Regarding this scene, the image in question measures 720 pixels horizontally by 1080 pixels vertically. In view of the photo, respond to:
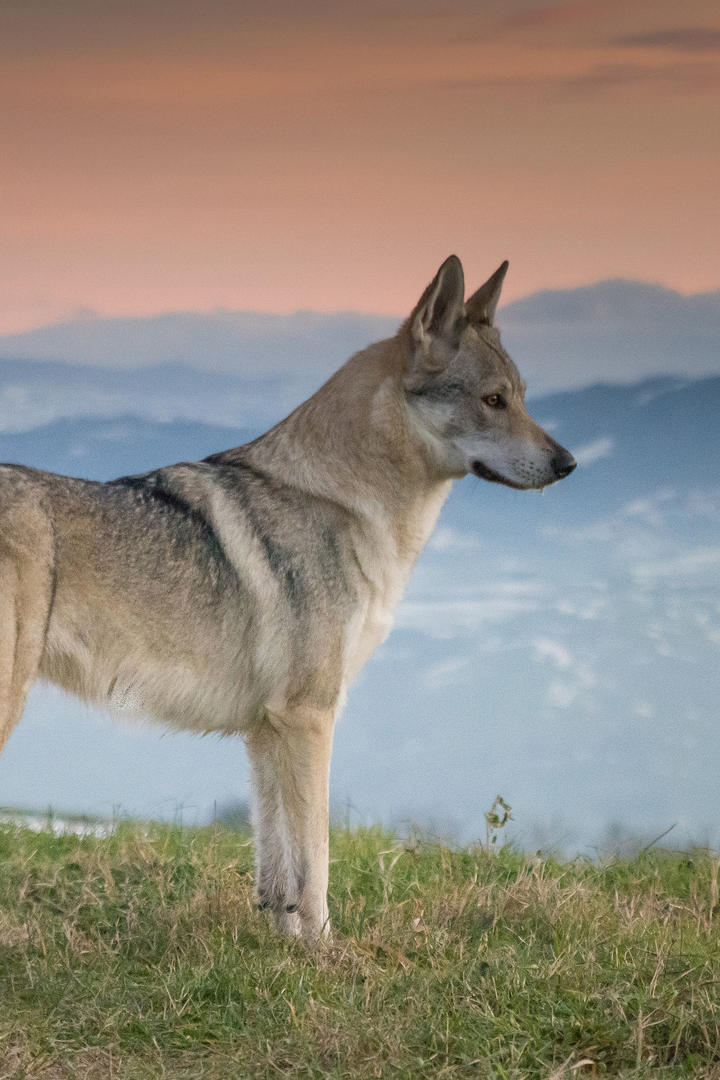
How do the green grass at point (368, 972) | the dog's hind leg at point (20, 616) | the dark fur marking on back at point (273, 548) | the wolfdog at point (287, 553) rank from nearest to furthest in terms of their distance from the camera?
the green grass at point (368, 972)
the dog's hind leg at point (20, 616)
the wolfdog at point (287, 553)
the dark fur marking on back at point (273, 548)

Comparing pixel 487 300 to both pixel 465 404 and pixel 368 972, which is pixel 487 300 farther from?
pixel 368 972

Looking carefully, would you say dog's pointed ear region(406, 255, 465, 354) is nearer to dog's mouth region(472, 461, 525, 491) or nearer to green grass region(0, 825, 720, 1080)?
dog's mouth region(472, 461, 525, 491)

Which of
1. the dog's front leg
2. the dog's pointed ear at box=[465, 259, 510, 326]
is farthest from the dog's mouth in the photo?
the dog's front leg

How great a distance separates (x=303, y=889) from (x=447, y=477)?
2316mm

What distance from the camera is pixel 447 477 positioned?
658 centimetres

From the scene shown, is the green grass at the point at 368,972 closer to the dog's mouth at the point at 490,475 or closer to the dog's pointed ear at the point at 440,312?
the dog's mouth at the point at 490,475

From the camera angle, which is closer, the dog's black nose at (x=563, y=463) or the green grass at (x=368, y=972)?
the green grass at (x=368, y=972)

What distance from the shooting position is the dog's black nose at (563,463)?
20.9 ft

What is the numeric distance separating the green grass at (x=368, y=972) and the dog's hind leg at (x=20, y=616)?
1403 millimetres

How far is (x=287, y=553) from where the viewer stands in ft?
20.7

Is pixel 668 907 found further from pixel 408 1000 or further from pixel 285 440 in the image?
pixel 285 440

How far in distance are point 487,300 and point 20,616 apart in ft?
9.93

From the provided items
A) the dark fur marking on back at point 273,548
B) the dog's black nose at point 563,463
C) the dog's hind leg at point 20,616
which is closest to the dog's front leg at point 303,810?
the dark fur marking on back at point 273,548

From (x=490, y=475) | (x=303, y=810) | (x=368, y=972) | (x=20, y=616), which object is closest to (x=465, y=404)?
(x=490, y=475)
